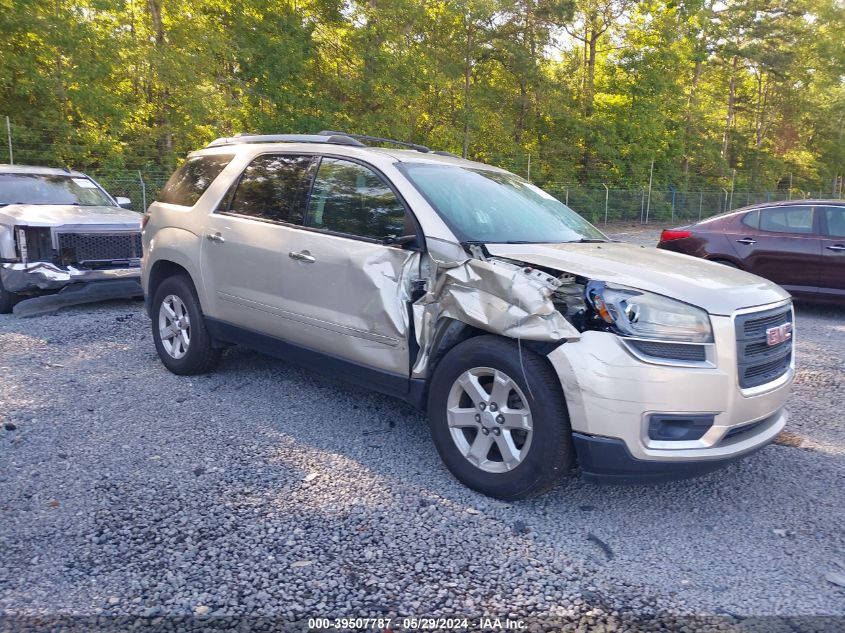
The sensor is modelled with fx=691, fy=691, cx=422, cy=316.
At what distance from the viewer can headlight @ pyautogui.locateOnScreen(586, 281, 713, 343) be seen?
3.19m

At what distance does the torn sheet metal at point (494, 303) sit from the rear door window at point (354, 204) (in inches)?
19.4

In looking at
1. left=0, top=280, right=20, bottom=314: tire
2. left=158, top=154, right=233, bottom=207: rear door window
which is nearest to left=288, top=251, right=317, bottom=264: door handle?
left=158, top=154, right=233, bottom=207: rear door window

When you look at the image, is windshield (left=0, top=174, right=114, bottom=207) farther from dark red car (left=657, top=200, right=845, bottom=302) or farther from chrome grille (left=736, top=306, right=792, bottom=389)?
chrome grille (left=736, top=306, right=792, bottom=389)

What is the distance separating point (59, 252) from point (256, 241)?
13.7 feet

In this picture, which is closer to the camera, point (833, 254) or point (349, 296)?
point (349, 296)

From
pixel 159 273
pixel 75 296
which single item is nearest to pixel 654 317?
pixel 159 273

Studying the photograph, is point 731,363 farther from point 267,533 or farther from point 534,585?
point 267,533

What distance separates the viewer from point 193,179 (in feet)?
18.4

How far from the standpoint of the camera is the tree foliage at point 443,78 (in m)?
18.0

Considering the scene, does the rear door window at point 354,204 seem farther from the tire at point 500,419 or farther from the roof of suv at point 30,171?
the roof of suv at point 30,171

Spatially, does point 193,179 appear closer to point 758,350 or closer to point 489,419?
point 489,419

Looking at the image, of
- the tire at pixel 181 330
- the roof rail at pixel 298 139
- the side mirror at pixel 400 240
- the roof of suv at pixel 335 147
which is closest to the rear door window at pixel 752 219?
the roof of suv at pixel 335 147

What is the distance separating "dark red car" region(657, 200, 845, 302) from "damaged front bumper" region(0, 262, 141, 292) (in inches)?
304

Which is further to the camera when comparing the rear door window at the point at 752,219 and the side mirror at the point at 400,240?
the rear door window at the point at 752,219
